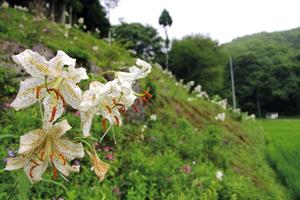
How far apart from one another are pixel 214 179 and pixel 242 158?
2.67 m

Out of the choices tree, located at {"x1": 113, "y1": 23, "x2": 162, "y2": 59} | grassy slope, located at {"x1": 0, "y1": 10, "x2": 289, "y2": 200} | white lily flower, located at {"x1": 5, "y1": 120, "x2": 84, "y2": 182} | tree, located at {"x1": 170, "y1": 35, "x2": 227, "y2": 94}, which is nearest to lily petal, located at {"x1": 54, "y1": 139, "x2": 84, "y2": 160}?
white lily flower, located at {"x1": 5, "y1": 120, "x2": 84, "y2": 182}

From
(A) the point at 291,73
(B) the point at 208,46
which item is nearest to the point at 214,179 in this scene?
(B) the point at 208,46

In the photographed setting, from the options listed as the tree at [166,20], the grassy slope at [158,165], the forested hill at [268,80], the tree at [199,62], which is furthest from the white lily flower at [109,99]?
the forested hill at [268,80]

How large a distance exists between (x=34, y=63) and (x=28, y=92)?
7 centimetres

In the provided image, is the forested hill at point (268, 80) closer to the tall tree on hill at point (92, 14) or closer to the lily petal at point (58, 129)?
the tall tree on hill at point (92, 14)

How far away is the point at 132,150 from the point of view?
425cm

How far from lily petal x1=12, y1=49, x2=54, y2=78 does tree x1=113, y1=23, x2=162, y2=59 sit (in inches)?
1303

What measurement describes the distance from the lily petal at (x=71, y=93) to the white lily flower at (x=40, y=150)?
0.06 meters

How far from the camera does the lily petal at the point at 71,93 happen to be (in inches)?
39.8

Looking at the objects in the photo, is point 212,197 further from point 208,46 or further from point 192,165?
point 208,46

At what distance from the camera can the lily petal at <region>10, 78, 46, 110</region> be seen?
991mm

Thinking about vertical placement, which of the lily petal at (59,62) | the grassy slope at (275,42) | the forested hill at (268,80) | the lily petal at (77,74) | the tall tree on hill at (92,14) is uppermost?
the grassy slope at (275,42)

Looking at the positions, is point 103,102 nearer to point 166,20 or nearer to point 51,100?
point 51,100

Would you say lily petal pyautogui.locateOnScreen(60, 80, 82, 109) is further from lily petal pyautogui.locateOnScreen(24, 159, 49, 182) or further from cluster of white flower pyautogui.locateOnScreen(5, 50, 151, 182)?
lily petal pyautogui.locateOnScreen(24, 159, 49, 182)
